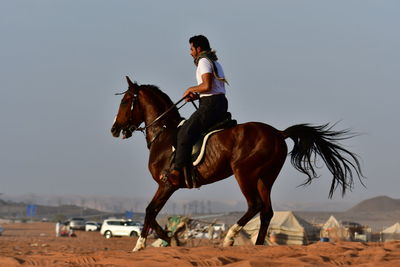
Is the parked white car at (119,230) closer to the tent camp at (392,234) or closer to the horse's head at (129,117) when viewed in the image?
the tent camp at (392,234)

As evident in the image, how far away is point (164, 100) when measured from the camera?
1076cm

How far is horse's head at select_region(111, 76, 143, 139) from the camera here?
1087cm

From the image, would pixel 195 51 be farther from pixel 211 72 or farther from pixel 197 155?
pixel 197 155

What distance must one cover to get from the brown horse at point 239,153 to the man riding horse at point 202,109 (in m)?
0.23

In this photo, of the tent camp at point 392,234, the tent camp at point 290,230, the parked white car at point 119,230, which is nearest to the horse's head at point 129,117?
the tent camp at point 290,230

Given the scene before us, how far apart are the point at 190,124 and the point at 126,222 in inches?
1672

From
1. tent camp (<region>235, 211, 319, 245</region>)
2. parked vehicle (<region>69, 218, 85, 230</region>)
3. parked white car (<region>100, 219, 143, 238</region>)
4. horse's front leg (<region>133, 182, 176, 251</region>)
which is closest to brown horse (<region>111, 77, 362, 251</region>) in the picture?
horse's front leg (<region>133, 182, 176, 251</region>)

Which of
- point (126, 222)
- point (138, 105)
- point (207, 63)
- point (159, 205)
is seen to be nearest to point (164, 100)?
point (138, 105)

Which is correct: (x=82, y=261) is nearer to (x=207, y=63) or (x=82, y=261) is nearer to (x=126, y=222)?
(x=207, y=63)

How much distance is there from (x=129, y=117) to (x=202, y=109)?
1525 millimetres

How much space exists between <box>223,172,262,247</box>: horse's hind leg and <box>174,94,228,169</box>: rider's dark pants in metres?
0.85

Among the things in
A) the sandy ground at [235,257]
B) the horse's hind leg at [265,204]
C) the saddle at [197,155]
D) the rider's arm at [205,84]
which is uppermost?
the rider's arm at [205,84]

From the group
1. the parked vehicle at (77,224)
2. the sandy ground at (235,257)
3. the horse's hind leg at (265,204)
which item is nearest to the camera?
the sandy ground at (235,257)

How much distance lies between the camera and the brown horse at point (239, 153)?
960 cm
